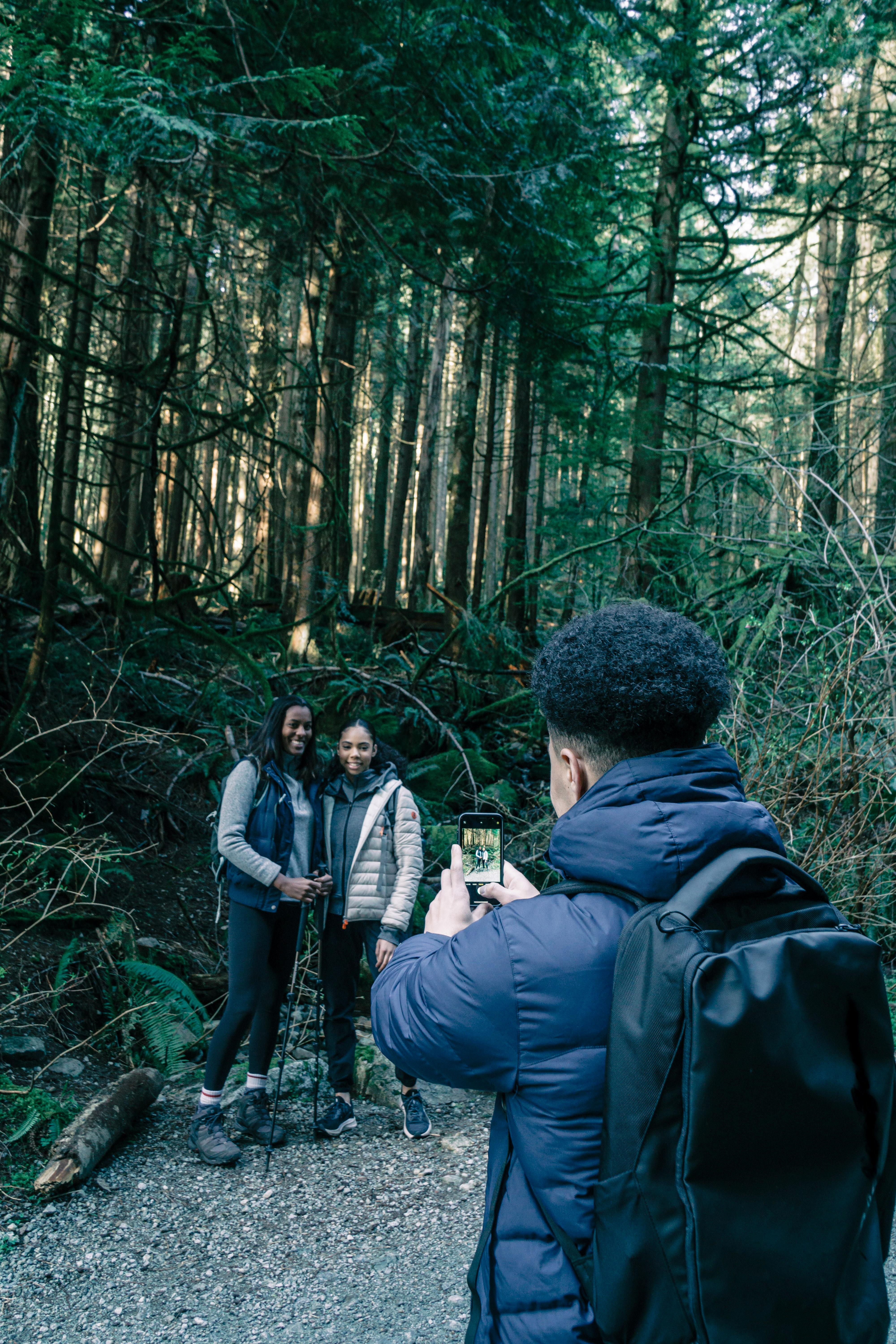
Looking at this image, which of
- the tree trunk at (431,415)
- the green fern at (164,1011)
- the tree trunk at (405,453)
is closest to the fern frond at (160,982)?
the green fern at (164,1011)

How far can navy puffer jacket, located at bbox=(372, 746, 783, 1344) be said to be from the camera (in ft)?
4.25

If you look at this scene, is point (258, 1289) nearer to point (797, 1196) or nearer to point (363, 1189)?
point (363, 1189)

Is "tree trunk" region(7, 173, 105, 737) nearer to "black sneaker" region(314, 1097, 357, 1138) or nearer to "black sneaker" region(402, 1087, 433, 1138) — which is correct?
"black sneaker" region(314, 1097, 357, 1138)

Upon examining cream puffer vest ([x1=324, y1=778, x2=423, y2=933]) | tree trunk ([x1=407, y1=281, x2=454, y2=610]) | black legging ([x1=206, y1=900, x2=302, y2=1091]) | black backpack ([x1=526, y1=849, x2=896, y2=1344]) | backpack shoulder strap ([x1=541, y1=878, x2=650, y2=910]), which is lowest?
black legging ([x1=206, y1=900, x2=302, y2=1091])

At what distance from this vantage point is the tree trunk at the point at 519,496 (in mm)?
15039

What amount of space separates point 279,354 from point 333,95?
1.84m

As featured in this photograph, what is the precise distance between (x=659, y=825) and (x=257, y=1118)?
386 centimetres

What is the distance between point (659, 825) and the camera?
133cm

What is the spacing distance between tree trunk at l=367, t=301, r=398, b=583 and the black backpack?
14.3 m

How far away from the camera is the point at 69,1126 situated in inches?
155

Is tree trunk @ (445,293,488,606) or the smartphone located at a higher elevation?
tree trunk @ (445,293,488,606)

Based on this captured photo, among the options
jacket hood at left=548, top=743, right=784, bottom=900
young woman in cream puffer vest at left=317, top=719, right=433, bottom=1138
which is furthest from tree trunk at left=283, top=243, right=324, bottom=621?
jacket hood at left=548, top=743, right=784, bottom=900

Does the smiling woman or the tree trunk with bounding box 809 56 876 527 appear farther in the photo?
the tree trunk with bounding box 809 56 876 527

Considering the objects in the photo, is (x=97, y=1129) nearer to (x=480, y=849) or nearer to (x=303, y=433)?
(x=480, y=849)
